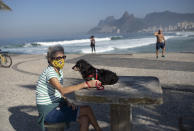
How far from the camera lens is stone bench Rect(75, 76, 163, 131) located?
2.23m

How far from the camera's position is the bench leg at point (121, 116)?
2.84 meters

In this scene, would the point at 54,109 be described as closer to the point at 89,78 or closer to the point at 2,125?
the point at 89,78

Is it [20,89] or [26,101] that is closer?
→ [26,101]

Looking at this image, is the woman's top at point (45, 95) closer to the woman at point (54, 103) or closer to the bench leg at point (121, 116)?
the woman at point (54, 103)

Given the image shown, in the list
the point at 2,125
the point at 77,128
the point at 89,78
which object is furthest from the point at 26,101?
the point at 89,78

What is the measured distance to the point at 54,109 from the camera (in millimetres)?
2648

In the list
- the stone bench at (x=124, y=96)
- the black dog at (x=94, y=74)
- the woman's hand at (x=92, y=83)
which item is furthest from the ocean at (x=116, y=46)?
the woman's hand at (x=92, y=83)

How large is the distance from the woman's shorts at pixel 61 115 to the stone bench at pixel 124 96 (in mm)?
345

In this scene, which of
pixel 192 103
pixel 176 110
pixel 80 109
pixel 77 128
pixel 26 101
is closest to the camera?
pixel 80 109

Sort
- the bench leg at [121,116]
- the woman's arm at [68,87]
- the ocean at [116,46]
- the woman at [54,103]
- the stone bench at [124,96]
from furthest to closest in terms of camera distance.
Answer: the ocean at [116,46] → the bench leg at [121,116] → the woman at [54,103] → the woman's arm at [68,87] → the stone bench at [124,96]

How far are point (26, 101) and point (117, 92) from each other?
3430mm

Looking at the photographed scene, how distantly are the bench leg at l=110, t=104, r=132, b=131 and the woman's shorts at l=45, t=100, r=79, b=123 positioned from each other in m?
0.52

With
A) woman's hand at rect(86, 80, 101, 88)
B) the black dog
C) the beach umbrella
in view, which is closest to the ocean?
the beach umbrella

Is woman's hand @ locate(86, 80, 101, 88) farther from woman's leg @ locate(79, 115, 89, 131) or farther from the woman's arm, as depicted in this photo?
woman's leg @ locate(79, 115, 89, 131)
